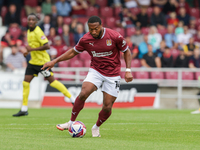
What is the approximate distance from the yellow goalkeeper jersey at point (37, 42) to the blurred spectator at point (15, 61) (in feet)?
20.4

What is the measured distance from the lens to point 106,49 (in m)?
6.51

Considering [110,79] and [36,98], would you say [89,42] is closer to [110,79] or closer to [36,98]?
[110,79]

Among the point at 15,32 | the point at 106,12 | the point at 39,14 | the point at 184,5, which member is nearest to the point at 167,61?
the point at 106,12

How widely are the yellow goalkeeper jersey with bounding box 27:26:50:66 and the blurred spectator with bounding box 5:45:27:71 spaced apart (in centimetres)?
623

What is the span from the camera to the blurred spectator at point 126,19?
19906 millimetres

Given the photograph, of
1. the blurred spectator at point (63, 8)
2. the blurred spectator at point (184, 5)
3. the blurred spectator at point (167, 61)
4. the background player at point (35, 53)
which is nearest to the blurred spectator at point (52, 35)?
the blurred spectator at point (63, 8)

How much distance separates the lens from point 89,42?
21.5ft

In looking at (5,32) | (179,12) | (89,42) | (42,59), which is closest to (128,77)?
(89,42)

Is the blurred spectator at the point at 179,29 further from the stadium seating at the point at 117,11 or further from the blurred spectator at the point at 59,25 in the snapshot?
the blurred spectator at the point at 59,25

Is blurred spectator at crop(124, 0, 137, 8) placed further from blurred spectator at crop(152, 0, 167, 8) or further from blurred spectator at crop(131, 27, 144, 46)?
blurred spectator at crop(131, 27, 144, 46)

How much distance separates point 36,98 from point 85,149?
10.6m

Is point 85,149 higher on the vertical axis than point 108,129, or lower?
higher

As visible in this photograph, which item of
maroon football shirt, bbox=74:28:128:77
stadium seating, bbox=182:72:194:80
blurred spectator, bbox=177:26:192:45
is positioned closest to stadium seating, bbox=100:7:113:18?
blurred spectator, bbox=177:26:192:45

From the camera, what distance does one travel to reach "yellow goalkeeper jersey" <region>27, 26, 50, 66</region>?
10.1 metres
